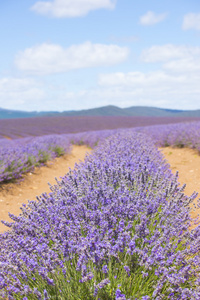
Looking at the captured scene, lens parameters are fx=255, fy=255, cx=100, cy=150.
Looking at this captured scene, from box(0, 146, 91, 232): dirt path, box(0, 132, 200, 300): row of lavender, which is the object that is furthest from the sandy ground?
box(0, 132, 200, 300): row of lavender

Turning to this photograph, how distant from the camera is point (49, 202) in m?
2.51

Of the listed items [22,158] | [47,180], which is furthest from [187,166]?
[22,158]

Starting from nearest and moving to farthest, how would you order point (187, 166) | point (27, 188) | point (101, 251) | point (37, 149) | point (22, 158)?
point (101, 251) → point (27, 188) → point (187, 166) → point (22, 158) → point (37, 149)

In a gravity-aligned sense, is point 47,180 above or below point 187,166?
below

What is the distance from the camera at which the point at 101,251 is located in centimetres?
163

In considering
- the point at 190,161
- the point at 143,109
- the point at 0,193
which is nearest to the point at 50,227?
the point at 0,193

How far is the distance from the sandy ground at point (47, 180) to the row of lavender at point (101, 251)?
1334 mm

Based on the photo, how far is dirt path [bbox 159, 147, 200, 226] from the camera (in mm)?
4176

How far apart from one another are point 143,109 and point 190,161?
354ft

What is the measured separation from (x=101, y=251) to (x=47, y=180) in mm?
4771

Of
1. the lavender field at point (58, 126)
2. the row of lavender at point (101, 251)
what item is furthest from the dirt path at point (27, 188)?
the lavender field at point (58, 126)

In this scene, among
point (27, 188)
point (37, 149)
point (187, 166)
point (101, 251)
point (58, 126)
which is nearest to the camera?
point (101, 251)

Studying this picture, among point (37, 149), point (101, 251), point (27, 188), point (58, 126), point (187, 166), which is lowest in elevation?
point (27, 188)

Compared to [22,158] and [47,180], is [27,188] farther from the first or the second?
[22,158]
